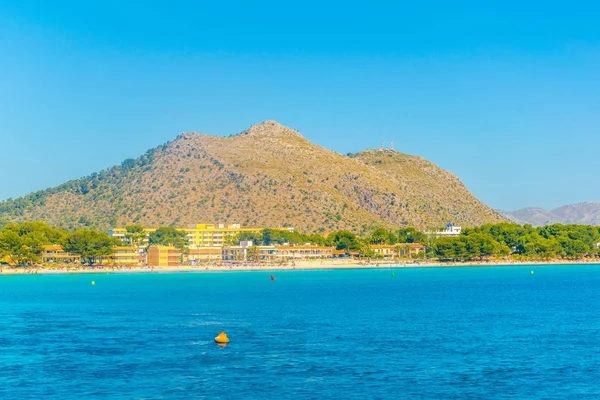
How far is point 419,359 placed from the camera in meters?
59.7

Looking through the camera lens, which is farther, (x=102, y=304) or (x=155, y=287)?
(x=155, y=287)

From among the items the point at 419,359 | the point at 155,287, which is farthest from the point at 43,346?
the point at 155,287

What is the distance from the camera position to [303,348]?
213 feet

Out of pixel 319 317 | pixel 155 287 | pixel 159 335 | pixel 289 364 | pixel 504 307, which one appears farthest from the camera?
pixel 155 287

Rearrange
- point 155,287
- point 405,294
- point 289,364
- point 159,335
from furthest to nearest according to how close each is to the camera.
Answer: point 155,287
point 405,294
point 159,335
point 289,364

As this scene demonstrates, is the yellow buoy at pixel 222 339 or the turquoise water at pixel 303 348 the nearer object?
the turquoise water at pixel 303 348

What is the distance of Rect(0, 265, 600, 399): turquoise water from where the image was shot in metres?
50.4

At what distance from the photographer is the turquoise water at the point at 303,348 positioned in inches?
1984

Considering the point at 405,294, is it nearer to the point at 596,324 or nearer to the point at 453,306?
the point at 453,306

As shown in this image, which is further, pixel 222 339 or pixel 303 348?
pixel 222 339

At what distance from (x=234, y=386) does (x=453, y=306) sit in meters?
57.1

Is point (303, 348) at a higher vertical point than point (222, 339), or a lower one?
lower

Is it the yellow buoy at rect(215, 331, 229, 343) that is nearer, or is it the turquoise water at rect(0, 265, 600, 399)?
the turquoise water at rect(0, 265, 600, 399)

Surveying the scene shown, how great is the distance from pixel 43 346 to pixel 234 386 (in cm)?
2300
